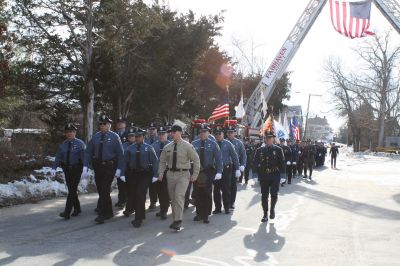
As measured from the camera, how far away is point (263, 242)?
8.25 meters

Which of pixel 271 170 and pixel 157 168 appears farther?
pixel 271 170

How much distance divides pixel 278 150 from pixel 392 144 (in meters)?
71.8

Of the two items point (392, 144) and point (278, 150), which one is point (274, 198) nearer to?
point (278, 150)

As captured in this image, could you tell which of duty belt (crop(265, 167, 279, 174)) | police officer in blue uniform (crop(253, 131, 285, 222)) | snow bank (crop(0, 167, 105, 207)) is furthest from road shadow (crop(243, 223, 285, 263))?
snow bank (crop(0, 167, 105, 207))

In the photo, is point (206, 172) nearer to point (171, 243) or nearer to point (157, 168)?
point (157, 168)

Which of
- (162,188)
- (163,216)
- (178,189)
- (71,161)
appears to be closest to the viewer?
(178,189)

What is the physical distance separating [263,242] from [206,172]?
2.62 meters

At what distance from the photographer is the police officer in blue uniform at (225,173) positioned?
11.4 m

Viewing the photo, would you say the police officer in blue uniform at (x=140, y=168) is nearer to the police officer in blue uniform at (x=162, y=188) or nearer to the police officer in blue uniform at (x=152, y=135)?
the police officer in blue uniform at (x=162, y=188)

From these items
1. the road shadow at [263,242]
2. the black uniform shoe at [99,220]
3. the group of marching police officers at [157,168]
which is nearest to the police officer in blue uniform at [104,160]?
the group of marching police officers at [157,168]

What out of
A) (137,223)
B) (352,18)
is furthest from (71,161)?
(352,18)

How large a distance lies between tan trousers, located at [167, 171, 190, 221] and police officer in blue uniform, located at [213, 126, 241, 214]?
7.56 ft

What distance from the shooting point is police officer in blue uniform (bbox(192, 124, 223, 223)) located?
10180mm

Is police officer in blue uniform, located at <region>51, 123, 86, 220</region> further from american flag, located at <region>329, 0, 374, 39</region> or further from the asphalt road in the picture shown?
american flag, located at <region>329, 0, 374, 39</region>
